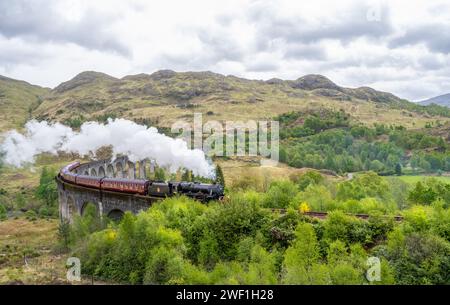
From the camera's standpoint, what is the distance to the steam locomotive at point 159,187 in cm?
3815

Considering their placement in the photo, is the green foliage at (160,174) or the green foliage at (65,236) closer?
the green foliage at (65,236)

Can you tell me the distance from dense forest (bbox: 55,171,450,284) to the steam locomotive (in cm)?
146

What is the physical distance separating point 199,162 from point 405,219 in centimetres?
2927

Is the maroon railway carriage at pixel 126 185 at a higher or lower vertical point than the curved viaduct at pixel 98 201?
higher

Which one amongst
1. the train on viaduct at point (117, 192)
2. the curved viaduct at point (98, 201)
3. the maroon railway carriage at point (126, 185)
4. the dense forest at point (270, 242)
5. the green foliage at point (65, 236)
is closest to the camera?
the dense forest at point (270, 242)

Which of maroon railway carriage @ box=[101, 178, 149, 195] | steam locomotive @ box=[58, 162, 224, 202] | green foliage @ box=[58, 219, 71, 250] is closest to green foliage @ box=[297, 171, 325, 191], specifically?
steam locomotive @ box=[58, 162, 224, 202]

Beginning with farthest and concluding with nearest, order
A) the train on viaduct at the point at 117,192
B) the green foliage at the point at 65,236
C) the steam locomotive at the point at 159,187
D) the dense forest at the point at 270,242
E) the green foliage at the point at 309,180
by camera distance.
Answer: the green foliage at the point at 309,180, the green foliage at the point at 65,236, the train on viaduct at the point at 117,192, the steam locomotive at the point at 159,187, the dense forest at the point at 270,242

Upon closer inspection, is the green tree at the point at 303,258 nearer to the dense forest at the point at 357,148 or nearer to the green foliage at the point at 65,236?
the green foliage at the point at 65,236

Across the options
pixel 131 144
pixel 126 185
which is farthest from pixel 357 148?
pixel 126 185

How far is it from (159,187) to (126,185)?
211 inches

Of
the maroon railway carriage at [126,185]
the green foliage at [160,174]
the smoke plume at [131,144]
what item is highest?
the smoke plume at [131,144]

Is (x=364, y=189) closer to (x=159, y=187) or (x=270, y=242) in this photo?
(x=159, y=187)

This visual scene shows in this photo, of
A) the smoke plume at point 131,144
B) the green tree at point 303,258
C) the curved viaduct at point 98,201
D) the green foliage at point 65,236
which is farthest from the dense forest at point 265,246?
the smoke plume at point 131,144

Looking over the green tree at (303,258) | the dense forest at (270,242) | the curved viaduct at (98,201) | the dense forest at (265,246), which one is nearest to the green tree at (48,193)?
the curved viaduct at (98,201)
